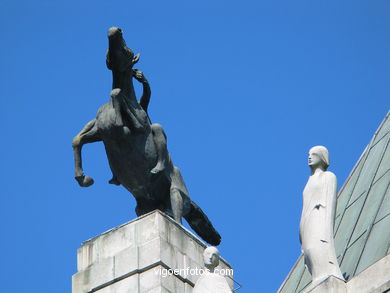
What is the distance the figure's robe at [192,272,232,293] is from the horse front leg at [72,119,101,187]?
4.58 metres

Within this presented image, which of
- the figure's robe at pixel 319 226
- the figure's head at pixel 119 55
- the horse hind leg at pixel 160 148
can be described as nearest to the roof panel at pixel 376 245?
the figure's robe at pixel 319 226

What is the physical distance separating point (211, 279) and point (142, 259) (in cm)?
219

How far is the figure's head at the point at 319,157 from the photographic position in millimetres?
36312

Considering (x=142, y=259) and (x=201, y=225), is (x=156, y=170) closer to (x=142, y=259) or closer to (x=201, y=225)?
(x=201, y=225)

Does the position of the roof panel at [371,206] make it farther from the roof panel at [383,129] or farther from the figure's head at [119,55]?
the figure's head at [119,55]

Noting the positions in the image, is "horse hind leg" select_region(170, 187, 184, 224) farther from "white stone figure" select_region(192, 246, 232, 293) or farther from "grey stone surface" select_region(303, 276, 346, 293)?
"grey stone surface" select_region(303, 276, 346, 293)

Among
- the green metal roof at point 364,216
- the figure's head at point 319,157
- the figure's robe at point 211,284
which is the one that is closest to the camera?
the figure's robe at point 211,284

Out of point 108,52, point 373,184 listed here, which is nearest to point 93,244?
point 108,52

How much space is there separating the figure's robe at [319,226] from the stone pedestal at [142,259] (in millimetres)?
3351

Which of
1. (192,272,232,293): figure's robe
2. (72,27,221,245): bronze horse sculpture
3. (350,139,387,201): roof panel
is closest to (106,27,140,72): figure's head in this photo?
(72,27,221,245): bronze horse sculpture

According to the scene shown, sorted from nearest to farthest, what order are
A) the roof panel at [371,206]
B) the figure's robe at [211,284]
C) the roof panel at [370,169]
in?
1. the figure's robe at [211,284]
2. the roof panel at [371,206]
3. the roof panel at [370,169]

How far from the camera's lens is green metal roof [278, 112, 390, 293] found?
39.2 meters

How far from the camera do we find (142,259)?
37.7 meters

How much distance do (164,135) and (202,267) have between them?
10.5 feet
